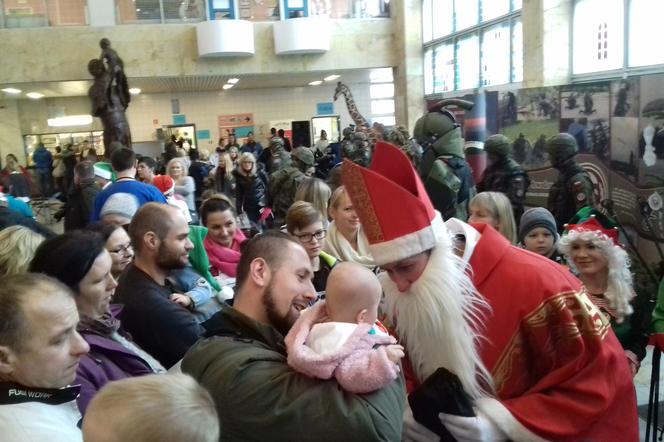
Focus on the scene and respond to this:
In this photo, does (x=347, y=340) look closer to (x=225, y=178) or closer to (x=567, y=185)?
(x=567, y=185)

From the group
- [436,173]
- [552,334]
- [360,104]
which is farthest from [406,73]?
[552,334]

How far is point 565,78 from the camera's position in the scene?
29.4 ft

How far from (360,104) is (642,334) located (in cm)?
1711

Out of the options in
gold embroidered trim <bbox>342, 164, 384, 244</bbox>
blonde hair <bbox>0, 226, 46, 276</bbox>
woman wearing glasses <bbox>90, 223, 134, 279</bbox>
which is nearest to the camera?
gold embroidered trim <bbox>342, 164, 384, 244</bbox>

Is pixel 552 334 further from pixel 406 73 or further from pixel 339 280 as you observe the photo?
pixel 406 73

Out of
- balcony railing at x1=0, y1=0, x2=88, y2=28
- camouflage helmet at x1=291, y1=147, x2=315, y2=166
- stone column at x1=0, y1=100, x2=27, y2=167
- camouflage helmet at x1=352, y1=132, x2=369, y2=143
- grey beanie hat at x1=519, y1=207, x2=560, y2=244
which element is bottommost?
grey beanie hat at x1=519, y1=207, x2=560, y2=244

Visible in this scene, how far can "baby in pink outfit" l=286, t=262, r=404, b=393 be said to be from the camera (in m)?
1.25

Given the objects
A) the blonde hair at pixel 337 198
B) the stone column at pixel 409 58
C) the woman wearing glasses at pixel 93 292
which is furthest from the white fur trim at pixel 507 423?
the stone column at pixel 409 58

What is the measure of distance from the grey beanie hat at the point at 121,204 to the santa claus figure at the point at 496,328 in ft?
8.92

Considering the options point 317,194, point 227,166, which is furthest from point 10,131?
point 317,194

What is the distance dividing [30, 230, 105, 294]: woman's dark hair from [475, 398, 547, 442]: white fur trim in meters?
1.45

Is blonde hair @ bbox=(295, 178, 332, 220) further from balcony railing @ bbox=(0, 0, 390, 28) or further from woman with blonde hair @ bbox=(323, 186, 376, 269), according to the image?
balcony railing @ bbox=(0, 0, 390, 28)

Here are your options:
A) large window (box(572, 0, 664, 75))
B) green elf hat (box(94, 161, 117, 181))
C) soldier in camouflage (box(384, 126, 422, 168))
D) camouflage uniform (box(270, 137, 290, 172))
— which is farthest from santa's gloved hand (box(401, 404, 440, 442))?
large window (box(572, 0, 664, 75))

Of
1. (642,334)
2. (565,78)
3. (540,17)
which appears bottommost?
(642,334)
